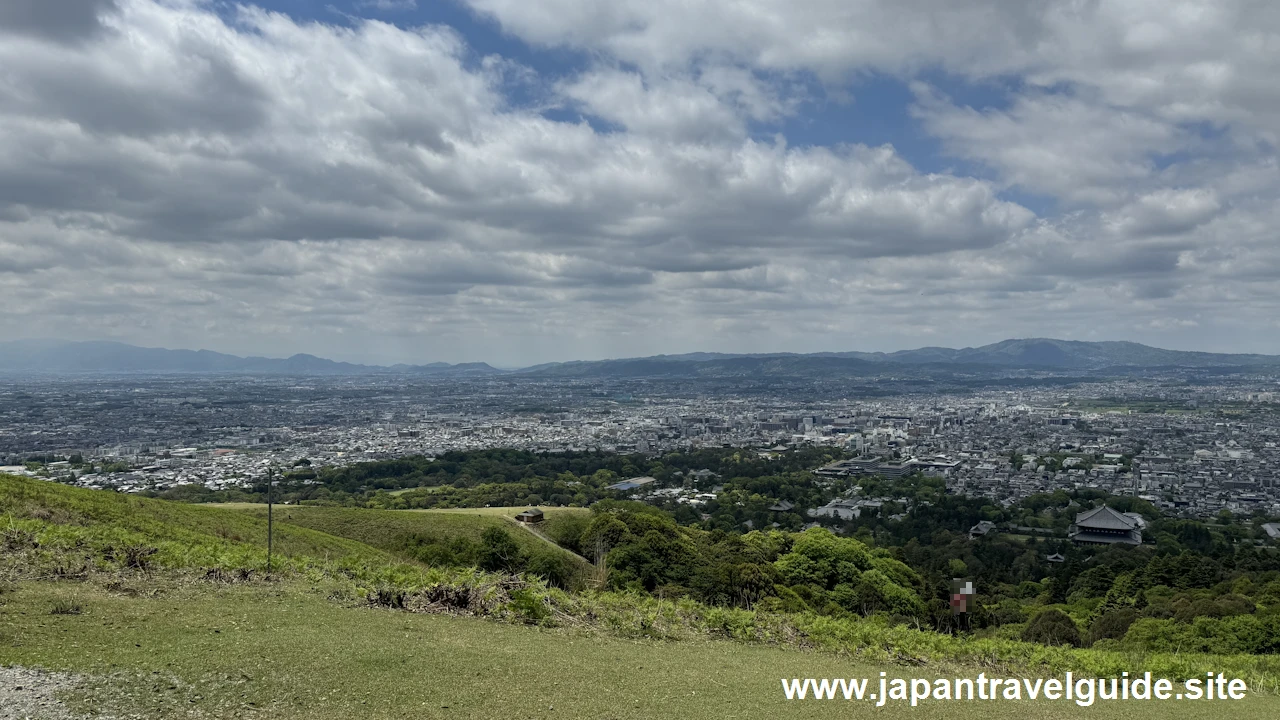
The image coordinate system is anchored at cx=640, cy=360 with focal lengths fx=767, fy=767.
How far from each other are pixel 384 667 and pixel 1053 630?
21.1 m

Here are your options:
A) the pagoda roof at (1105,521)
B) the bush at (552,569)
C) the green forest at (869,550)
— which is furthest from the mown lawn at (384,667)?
the pagoda roof at (1105,521)

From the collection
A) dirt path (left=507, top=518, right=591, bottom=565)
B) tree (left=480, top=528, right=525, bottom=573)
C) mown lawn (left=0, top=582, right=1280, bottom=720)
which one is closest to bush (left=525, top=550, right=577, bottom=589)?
tree (left=480, top=528, right=525, bottom=573)

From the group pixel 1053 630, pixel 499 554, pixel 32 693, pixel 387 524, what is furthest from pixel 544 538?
pixel 32 693

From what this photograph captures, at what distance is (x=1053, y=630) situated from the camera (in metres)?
22.2

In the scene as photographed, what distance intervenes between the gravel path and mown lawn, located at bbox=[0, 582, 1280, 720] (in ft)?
0.58

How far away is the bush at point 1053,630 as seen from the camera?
21631 millimetres

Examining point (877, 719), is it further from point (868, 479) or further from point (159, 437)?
point (159, 437)

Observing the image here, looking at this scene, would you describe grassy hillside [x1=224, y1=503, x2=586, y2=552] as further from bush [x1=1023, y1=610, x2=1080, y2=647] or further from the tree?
bush [x1=1023, y1=610, x2=1080, y2=647]

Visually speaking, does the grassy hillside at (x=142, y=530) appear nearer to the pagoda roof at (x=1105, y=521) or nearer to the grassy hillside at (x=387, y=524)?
the grassy hillside at (x=387, y=524)

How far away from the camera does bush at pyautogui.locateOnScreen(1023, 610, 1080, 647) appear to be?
2163 centimetres

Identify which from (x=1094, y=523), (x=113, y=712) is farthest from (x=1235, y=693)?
(x=1094, y=523)

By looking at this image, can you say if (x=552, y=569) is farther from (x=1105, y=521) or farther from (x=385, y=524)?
(x=1105, y=521)

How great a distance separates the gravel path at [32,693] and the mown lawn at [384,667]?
A: 18 cm

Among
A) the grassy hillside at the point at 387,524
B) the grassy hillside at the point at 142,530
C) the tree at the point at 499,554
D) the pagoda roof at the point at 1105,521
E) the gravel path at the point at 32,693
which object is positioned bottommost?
the pagoda roof at the point at 1105,521
